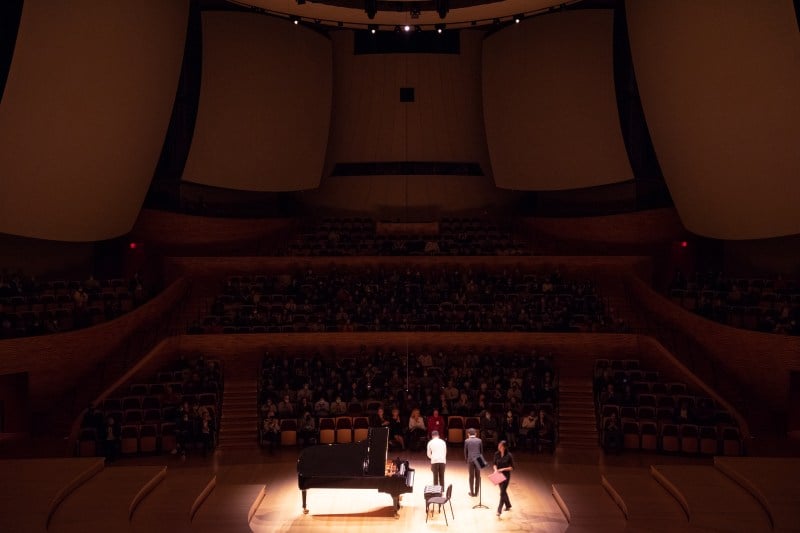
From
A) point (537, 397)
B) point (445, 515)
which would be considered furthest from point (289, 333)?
point (445, 515)

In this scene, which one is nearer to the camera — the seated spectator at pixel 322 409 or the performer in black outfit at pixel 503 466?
the performer in black outfit at pixel 503 466

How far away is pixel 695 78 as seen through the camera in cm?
1712

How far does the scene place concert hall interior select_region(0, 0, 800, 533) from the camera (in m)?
11.6

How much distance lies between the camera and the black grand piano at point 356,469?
10.6 m

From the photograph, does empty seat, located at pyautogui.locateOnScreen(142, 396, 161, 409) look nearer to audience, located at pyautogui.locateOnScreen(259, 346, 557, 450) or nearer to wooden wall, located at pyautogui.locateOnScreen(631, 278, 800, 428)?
audience, located at pyautogui.locateOnScreen(259, 346, 557, 450)

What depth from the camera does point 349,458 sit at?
1080cm

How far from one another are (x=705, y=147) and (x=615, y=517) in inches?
393

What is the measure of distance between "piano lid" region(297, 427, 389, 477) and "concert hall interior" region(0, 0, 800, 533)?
1.9 inches

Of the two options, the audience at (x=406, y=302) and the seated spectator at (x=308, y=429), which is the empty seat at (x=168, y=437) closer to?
the seated spectator at (x=308, y=429)

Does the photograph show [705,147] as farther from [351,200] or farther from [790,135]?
[351,200]

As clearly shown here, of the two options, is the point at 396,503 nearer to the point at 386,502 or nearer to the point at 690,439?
the point at 386,502

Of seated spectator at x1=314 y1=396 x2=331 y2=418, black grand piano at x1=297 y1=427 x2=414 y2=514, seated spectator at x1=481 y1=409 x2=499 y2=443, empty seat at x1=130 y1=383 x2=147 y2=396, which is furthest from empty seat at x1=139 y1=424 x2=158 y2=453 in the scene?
seated spectator at x1=481 y1=409 x2=499 y2=443

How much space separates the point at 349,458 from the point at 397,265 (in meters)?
11.3

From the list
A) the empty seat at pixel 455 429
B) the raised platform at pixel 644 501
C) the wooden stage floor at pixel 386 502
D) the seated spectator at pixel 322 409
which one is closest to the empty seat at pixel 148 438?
the wooden stage floor at pixel 386 502
